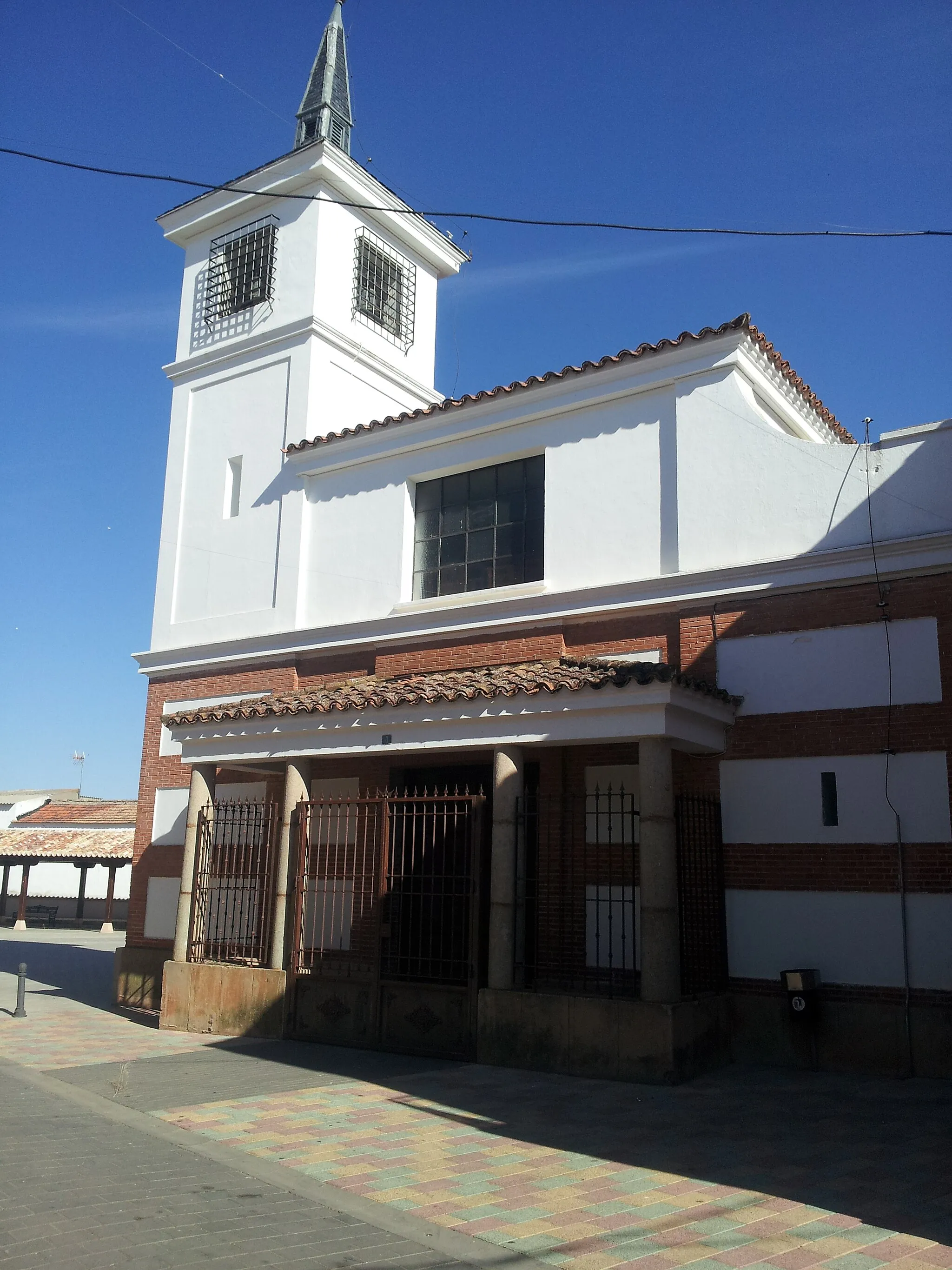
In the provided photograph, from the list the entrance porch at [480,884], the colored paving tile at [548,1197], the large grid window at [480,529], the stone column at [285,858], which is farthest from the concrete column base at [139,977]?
the colored paving tile at [548,1197]

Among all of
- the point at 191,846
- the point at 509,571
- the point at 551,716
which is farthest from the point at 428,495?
the point at 191,846

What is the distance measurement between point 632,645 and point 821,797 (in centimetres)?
260

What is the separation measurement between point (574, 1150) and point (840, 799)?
14.4 ft

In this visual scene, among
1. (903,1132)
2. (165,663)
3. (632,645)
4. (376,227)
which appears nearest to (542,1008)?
(903,1132)

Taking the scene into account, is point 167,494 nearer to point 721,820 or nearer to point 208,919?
point 208,919

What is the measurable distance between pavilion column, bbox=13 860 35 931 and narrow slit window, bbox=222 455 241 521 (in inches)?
879

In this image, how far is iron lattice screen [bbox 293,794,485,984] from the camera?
406 inches

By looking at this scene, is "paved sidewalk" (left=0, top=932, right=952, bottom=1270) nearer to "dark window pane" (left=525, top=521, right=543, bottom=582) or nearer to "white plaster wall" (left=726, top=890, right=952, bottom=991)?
"white plaster wall" (left=726, top=890, right=952, bottom=991)

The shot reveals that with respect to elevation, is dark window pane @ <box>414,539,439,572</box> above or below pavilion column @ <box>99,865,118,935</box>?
above

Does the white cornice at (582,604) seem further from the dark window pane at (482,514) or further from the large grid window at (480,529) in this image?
Answer: the dark window pane at (482,514)

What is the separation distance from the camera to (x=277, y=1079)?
8.87 m

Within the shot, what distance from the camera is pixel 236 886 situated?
40.2ft

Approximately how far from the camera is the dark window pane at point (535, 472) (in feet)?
41.7

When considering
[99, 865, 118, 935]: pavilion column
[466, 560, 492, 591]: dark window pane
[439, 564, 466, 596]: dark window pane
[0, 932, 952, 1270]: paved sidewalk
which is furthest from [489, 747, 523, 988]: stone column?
[99, 865, 118, 935]: pavilion column
